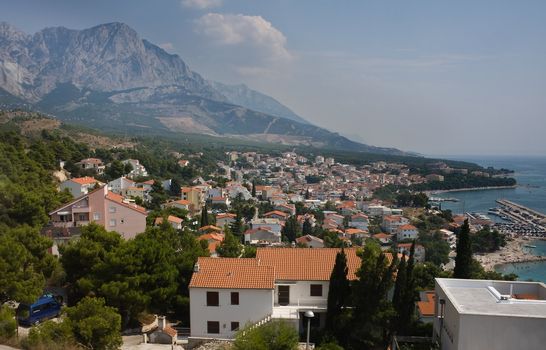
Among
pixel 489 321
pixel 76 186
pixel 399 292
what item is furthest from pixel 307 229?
pixel 489 321

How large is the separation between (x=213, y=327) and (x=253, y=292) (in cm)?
165

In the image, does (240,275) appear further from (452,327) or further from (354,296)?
(452,327)

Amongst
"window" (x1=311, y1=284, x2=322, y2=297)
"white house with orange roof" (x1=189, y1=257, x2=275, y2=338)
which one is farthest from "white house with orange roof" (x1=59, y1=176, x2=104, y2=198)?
"window" (x1=311, y1=284, x2=322, y2=297)

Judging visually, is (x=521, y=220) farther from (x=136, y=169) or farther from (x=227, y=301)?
(x=227, y=301)

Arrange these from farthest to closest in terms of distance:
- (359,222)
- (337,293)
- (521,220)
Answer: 1. (521,220)
2. (359,222)
3. (337,293)

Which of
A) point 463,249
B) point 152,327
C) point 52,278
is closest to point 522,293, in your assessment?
point 463,249

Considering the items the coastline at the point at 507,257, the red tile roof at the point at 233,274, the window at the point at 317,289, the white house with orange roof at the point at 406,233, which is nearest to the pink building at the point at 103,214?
the red tile roof at the point at 233,274

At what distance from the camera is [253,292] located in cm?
1346

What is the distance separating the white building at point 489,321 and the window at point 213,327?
6.33m

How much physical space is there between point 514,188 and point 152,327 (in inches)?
4864

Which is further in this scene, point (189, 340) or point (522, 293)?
point (189, 340)

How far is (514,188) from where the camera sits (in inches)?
4658

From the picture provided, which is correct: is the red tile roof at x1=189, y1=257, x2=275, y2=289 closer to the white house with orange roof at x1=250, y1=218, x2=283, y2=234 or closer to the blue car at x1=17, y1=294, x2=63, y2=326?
the blue car at x1=17, y1=294, x2=63, y2=326

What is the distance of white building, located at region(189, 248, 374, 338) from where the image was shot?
13.5 meters
